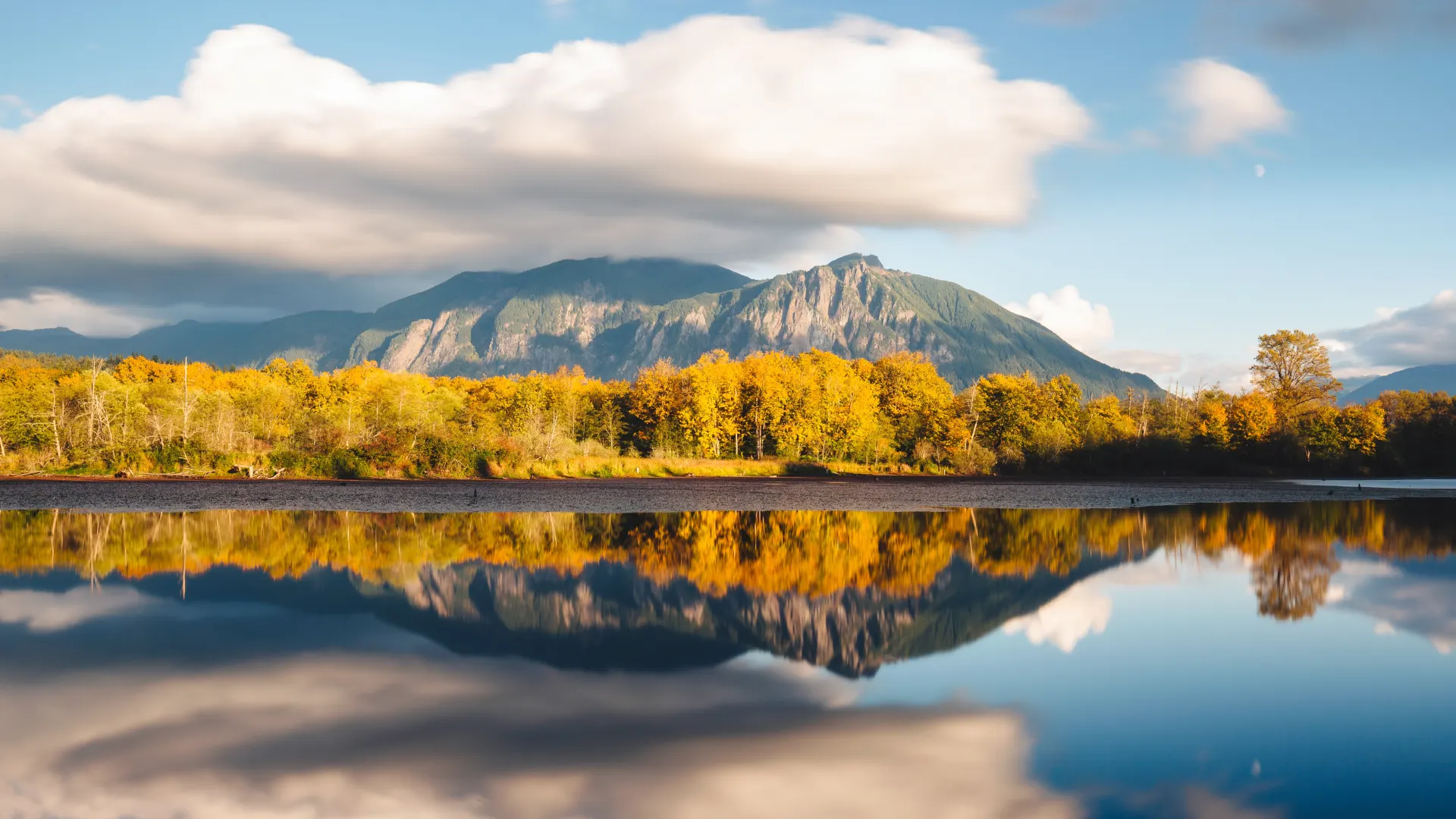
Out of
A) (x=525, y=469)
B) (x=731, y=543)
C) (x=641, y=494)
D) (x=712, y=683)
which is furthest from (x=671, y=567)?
(x=525, y=469)

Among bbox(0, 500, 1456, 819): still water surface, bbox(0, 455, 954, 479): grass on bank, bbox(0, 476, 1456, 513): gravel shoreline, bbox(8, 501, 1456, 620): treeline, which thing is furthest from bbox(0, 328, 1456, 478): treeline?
bbox(0, 500, 1456, 819): still water surface

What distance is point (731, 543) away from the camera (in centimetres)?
2880

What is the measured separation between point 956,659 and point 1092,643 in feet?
10.1

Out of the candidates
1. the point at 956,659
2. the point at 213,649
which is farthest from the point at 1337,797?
the point at 213,649

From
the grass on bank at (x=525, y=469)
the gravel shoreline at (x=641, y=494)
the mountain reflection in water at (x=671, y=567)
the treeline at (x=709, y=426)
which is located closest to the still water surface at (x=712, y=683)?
the mountain reflection in water at (x=671, y=567)

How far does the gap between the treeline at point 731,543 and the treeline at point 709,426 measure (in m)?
33.9

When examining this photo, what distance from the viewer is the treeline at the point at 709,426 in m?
68.5

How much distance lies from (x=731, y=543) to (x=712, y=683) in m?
15.9

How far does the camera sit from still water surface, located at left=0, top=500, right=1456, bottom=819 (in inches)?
356

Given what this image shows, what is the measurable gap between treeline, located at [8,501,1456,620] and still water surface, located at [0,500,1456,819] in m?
0.28

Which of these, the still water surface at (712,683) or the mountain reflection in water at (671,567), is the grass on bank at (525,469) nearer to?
the mountain reflection in water at (671,567)

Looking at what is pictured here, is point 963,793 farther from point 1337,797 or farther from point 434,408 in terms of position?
point 434,408

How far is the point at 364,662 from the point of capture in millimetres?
13750

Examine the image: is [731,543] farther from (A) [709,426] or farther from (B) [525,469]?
(A) [709,426]
